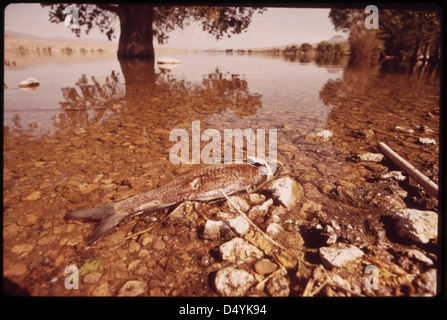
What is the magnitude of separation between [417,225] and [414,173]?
93 cm

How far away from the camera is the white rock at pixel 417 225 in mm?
1855

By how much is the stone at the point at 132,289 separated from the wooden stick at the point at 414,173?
2765mm

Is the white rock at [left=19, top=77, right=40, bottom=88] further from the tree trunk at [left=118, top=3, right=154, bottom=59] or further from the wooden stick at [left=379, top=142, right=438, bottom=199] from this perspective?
the tree trunk at [left=118, top=3, right=154, bottom=59]

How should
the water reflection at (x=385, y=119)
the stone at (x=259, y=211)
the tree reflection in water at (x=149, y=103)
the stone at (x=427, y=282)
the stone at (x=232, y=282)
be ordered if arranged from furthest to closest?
the tree reflection in water at (x=149, y=103) → the water reflection at (x=385, y=119) → the stone at (x=259, y=211) → the stone at (x=232, y=282) → the stone at (x=427, y=282)

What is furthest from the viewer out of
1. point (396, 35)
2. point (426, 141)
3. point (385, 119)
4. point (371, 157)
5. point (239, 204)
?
point (396, 35)

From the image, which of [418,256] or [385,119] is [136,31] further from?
[418,256]

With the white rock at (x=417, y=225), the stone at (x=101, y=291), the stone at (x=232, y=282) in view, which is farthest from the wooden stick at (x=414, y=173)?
the stone at (x=101, y=291)

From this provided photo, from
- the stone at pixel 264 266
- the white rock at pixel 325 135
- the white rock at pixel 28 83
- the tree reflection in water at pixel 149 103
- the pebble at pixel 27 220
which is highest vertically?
the white rock at pixel 28 83

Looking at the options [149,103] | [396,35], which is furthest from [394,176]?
[396,35]

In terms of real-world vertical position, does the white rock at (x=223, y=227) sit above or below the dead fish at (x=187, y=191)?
below

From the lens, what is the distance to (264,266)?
176 cm

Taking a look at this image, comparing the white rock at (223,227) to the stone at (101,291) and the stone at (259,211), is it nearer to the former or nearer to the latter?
the stone at (259,211)

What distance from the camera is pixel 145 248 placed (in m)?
1.93
